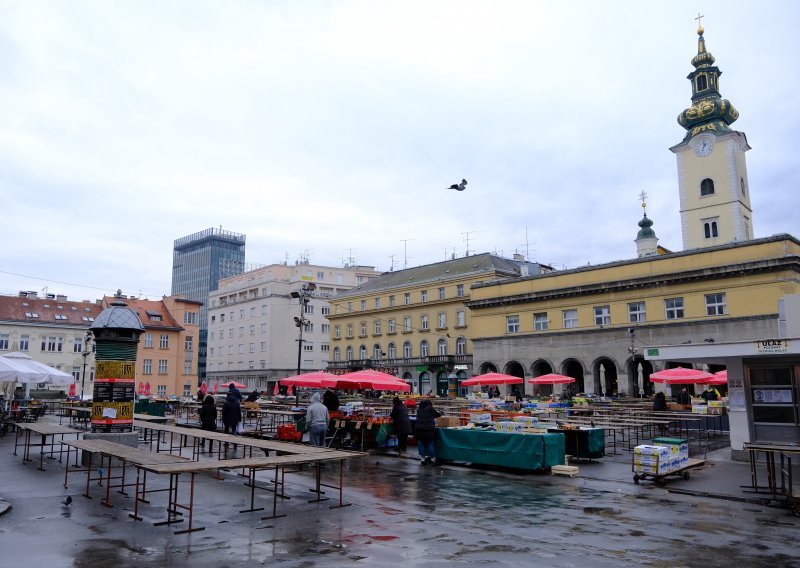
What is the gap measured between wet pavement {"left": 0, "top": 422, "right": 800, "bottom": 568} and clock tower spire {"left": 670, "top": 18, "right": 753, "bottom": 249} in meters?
58.2

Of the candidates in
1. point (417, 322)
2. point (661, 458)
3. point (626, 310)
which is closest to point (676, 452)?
point (661, 458)

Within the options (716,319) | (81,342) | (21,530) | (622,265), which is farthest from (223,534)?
(81,342)

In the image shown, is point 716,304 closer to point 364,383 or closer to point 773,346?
point 773,346

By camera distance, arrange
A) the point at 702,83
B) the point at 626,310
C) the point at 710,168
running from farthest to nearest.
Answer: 1. the point at 702,83
2. the point at 710,168
3. the point at 626,310

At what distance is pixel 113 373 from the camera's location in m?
15.5

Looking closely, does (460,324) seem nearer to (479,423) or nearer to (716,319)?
(716,319)

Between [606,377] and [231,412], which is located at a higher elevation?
[606,377]

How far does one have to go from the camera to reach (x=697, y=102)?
67312 millimetres

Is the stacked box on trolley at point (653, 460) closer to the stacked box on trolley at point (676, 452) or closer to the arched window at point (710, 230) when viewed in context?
the stacked box on trolley at point (676, 452)

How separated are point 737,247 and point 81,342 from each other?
219ft

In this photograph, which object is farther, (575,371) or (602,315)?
(575,371)

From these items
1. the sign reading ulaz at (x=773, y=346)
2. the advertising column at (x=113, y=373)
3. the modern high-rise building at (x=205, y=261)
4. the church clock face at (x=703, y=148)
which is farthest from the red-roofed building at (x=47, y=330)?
the modern high-rise building at (x=205, y=261)

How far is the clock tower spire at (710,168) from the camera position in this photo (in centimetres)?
6362

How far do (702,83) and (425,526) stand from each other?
2861 inches
